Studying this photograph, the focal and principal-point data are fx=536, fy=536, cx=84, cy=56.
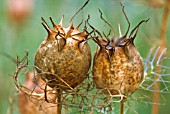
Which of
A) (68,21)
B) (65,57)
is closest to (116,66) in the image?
(65,57)

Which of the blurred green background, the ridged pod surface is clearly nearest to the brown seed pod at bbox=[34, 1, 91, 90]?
the ridged pod surface

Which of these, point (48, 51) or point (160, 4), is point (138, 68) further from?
point (160, 4)

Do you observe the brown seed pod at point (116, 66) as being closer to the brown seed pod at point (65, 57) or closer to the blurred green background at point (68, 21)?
the brown seed pod at point (65, 57)

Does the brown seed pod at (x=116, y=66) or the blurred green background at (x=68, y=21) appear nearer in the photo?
the brown seed pod at (x=116, y=66)

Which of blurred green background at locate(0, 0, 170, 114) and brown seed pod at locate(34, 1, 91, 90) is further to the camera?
blurred green background at locate(0, 0, 170, 114)

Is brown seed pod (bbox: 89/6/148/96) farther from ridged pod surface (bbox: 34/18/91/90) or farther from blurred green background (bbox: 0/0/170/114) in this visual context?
blurred green background (bbox: 0/0/170/114)

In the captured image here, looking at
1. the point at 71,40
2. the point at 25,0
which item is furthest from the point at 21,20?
the point at 71,40

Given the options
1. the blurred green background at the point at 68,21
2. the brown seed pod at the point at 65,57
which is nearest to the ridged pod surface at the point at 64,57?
the brown seed pod at the point at 65,57
